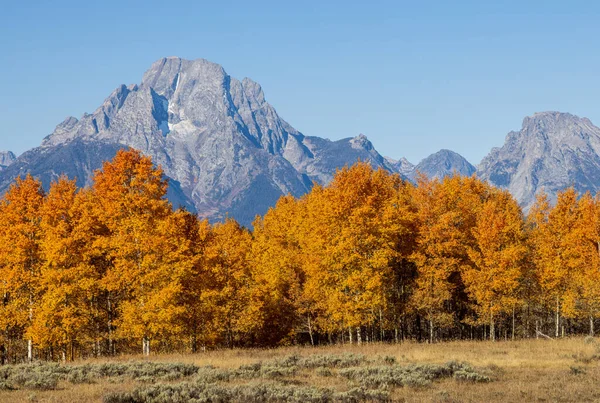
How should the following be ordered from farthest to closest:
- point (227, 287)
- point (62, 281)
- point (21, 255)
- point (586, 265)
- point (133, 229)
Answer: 1. point (586, 265)
2. point (227, 287)
3. point (21, 255)
4. point (62, 281)
5. point (133, 229)

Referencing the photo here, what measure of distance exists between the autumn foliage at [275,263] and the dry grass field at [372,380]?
555cm

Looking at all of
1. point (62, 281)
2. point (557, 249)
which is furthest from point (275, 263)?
point (557, 249)

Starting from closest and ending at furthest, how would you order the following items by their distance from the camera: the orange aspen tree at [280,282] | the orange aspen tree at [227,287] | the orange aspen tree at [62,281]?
the orange aspen tree at [62,281] → the orange aspen tree at [227,287] → the orange aspen tree at [280,282]

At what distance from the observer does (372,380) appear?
24.7 meters

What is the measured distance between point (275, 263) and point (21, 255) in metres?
20.6

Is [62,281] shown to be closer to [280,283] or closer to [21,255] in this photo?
[21,255]

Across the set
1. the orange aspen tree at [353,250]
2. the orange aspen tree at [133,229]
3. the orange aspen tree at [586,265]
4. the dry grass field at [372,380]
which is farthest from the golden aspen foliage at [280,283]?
the orange aspen tree at [586,265]

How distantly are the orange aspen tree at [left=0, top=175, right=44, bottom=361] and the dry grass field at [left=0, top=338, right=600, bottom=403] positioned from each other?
28.1ft

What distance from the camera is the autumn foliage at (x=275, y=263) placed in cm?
3594

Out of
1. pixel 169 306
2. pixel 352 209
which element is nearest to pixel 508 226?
pixel 352 209

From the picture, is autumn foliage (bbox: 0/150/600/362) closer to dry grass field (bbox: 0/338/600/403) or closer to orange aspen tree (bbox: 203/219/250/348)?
orange aspen tree (bbox: 203/219/250/348)

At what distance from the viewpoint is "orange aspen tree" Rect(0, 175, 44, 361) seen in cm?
3712

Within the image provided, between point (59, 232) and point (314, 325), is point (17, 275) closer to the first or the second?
point (59, 232)

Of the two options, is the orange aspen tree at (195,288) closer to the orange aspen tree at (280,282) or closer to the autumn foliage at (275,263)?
the autumn foliage at (275,263)
